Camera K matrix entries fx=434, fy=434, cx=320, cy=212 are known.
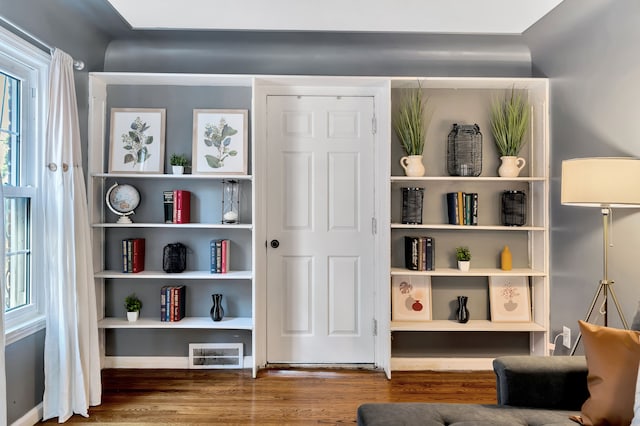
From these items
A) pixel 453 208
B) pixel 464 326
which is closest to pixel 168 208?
pixel 453 208

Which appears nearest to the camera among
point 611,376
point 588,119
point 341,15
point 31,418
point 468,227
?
point 611,376

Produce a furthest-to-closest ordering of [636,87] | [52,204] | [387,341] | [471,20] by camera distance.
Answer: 1. [387,341]
2. [471,20]
3. [52,204]
4. [636,87]

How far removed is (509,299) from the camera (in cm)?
328

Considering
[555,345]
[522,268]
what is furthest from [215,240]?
[555,345]

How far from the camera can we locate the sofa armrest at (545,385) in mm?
1828

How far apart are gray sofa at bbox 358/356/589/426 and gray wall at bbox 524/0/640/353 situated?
73 centimetres

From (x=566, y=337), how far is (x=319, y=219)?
1.87m

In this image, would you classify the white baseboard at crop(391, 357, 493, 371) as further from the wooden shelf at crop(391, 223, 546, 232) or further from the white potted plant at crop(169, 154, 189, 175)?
the white potted plant at crop(169, 154, 189, 175)

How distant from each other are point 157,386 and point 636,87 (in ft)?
11.2

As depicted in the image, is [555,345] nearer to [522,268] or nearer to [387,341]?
[522,268]

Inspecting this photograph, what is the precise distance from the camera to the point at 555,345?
3.04 m

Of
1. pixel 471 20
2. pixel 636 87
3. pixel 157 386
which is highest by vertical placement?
pixel 471 20

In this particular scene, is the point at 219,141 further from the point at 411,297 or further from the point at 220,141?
the point at 411,297

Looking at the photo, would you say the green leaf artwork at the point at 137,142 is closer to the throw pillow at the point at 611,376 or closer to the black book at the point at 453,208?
the black book at the point at 453,208
